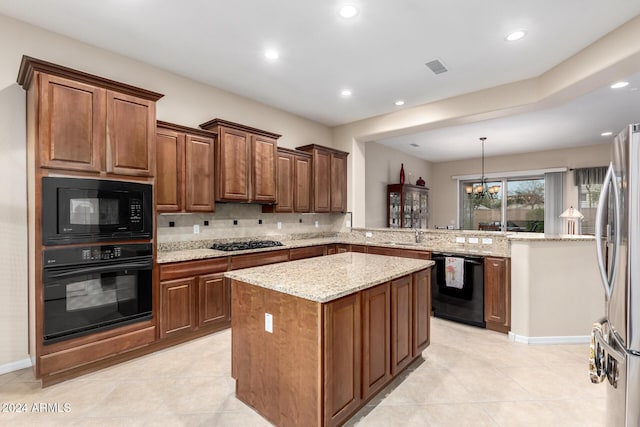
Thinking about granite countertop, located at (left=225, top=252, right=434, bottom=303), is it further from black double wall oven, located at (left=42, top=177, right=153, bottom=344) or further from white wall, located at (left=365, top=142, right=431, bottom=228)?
white wall, located at (left=365, top=142, right=431, bottom=228)

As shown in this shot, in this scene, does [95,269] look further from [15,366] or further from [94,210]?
[15,366]

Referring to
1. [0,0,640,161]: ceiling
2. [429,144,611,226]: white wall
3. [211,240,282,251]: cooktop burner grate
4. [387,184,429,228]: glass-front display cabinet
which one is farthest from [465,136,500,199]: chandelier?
[211,240,282,251]: cooktop burner grate

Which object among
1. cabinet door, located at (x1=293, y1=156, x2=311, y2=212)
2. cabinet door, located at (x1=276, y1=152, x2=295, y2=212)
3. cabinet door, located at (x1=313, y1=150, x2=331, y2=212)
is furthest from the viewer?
cabinet door, located at (x1=313, y1=150, x2=331, y2=212)

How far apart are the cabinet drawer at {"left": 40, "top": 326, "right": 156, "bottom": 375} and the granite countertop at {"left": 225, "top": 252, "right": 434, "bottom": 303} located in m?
1.40

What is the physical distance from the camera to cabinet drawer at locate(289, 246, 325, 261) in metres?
4.31

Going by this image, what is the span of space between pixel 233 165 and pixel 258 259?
3.97ft

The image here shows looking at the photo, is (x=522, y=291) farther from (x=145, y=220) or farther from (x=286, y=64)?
(x=145, y=220)

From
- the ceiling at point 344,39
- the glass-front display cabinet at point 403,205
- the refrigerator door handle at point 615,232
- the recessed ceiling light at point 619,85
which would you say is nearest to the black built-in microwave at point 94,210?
the ceiling at point 344,39

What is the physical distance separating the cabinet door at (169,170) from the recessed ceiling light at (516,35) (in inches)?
133

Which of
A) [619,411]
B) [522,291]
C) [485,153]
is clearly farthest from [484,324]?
[485,153]

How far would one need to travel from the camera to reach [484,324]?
3668mm

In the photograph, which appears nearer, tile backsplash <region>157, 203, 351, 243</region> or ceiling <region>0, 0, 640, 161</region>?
ceiling <region>0, 0, 640, 161</region>

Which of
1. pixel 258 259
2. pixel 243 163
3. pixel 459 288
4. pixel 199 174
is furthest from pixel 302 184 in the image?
pixel 459 288

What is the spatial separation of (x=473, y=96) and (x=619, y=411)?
3.68 meters
